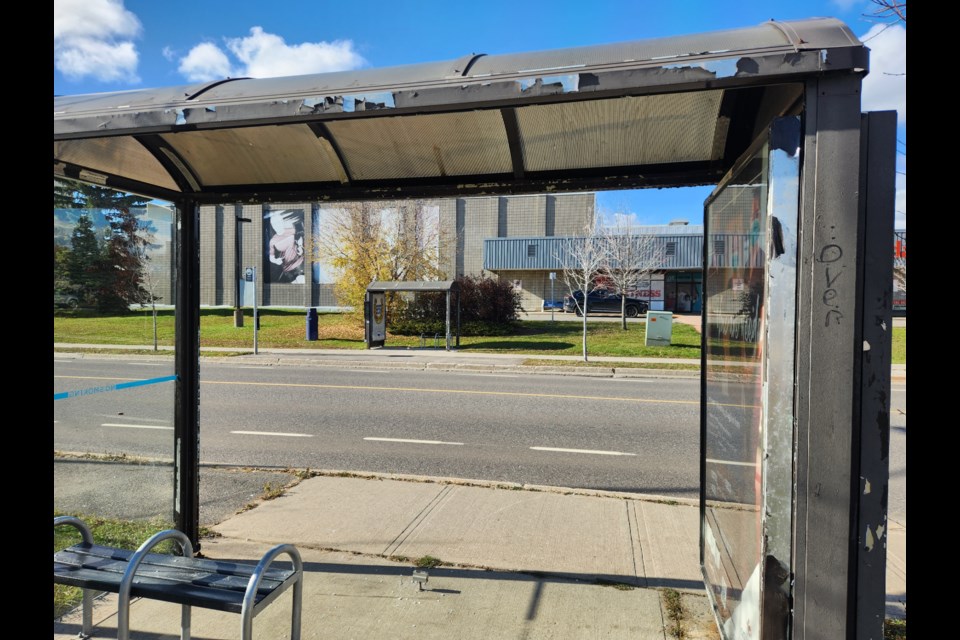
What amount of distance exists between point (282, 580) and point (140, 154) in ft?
8.55

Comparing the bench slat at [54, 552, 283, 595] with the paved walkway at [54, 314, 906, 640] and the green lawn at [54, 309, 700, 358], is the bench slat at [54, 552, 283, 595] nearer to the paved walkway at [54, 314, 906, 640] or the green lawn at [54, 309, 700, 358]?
the paved walkway at [54, 314, 906, 640]

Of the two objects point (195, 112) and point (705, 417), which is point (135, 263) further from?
point (705, 417)

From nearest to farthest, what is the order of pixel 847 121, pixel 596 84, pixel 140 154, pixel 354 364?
pixel 847 121 → pixel 596 84 → pixel 140 154 → pixel 354 364

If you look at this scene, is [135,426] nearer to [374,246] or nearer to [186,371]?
[186,371]

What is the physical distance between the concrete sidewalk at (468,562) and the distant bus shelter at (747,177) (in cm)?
61

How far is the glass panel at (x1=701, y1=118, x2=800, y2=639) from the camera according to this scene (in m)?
2.00

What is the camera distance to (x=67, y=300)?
3.32 meters

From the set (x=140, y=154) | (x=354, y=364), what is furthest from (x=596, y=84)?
(x=354, y=364)

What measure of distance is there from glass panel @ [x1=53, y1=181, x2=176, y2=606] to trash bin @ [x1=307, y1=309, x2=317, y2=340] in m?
17.7

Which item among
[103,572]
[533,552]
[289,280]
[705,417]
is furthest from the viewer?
[289,280]

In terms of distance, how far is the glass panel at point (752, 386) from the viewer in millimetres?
1995

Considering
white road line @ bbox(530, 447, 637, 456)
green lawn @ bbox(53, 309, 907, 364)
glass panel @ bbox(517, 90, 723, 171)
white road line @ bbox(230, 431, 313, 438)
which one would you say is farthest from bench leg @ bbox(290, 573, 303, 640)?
green lawn @ bbox(53, 309, 907, 364)

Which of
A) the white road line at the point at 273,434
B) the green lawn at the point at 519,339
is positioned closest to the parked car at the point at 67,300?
the white road line at the point at 273,434

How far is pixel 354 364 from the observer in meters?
16.2
